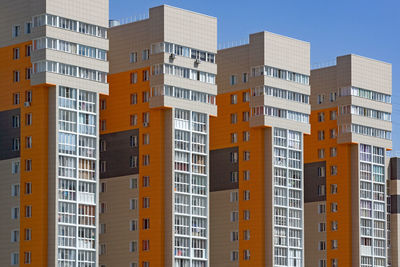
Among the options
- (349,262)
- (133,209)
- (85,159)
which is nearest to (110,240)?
(133,209)

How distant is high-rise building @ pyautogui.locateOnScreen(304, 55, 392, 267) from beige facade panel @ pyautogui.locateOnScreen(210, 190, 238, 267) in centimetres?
1820

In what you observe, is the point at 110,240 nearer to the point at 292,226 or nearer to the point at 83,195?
the point at 83,195

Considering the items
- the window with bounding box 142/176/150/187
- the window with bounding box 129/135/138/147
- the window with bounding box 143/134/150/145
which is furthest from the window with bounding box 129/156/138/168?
the window with bounding box 143/134/150/145

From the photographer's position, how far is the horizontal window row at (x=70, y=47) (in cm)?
11562

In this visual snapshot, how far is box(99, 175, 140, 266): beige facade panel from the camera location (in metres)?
125

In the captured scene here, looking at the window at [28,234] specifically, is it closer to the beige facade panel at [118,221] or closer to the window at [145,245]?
the beige facade panel at [118,221]

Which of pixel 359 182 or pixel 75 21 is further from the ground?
pixel 75 21

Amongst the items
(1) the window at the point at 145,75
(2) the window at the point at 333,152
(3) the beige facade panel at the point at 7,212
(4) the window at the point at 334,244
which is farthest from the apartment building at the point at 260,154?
(3) the beige facade panel at the point at 7,212

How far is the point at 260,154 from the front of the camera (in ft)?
449

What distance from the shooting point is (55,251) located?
112 metres

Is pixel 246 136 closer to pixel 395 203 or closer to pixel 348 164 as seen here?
pixel 348 164

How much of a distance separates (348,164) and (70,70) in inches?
1900

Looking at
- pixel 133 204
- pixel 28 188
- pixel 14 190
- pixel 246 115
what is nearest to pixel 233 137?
pixel 246 115

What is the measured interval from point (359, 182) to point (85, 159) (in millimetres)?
46049
